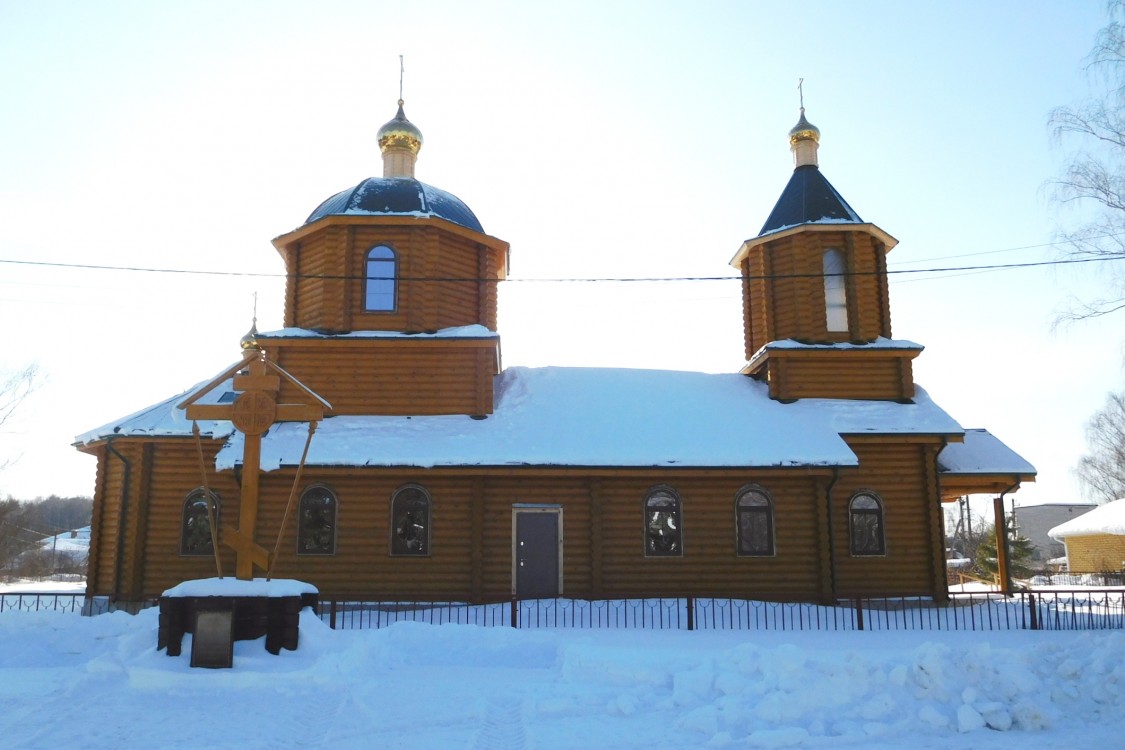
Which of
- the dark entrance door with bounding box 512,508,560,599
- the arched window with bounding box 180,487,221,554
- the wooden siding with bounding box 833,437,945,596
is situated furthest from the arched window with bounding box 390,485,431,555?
the wooden siding with bounding box 833,437,945,596

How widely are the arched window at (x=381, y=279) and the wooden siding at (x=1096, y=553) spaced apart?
1215 inches

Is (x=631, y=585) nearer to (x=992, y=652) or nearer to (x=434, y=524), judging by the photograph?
(x=434, y=524)

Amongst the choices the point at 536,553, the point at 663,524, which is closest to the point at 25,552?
the point at 536,553

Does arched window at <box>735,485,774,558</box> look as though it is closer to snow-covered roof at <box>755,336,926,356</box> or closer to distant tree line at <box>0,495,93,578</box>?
snow-covered roof at <box>755,336,926,356</box>

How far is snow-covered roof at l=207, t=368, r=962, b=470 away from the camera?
15711 millimetres

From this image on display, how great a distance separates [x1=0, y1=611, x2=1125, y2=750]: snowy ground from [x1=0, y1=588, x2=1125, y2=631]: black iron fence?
3200 mm

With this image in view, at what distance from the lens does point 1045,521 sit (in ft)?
212

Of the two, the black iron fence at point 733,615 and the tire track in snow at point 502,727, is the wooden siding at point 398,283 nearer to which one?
the black iron fence at point 733,615

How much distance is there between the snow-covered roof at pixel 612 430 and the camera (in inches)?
619

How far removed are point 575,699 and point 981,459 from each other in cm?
1347

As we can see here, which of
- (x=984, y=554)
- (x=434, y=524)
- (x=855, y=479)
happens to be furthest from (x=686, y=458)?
(x=984, y=554)

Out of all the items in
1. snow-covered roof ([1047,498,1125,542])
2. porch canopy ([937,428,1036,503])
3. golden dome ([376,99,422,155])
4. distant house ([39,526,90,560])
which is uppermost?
golden dome ([376,99,422,155])

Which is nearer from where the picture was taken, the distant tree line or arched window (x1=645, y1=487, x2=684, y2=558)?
arched window (x1=645, y1=487, x2=684, y2=558)

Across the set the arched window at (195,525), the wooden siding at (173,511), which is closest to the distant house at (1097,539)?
the wooden siding at (173,511)
